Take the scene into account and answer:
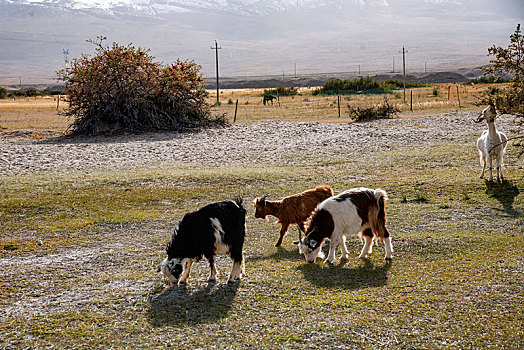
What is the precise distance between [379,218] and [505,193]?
5770 millimetres

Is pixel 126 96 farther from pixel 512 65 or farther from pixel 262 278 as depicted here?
pixel 262 278

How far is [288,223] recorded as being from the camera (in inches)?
409

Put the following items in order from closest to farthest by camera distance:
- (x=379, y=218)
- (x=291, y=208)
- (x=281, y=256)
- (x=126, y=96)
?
(x=379, y=218) → (x=281, y=256) → (x=291, y=208) → (x=126, y=96)

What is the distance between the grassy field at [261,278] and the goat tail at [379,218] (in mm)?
460

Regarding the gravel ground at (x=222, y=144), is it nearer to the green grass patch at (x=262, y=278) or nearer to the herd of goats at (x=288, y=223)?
the green grass patch at (x=262, y=278)

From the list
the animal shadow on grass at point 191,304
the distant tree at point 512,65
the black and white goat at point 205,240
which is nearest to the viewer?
the animal shadow on grass at point 191,304

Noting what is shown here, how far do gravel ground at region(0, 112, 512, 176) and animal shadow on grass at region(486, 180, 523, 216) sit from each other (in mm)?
7151

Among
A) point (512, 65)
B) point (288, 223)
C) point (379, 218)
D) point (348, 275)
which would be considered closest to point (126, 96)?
point (288, 223)

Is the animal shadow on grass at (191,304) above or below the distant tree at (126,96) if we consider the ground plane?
below

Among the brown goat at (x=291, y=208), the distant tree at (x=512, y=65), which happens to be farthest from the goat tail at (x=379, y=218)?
the distant tree at (x=512, y=65)

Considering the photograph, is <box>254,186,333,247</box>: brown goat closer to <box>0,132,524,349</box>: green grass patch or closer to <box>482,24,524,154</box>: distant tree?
<box>0,132,524,349</box>: green grass patch

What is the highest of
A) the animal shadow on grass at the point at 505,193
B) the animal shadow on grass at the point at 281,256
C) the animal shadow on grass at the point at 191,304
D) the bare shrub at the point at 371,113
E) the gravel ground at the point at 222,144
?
the bare shrub at the point at 371,113

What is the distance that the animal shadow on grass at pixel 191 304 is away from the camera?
6723 mm

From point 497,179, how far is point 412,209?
128 inches
